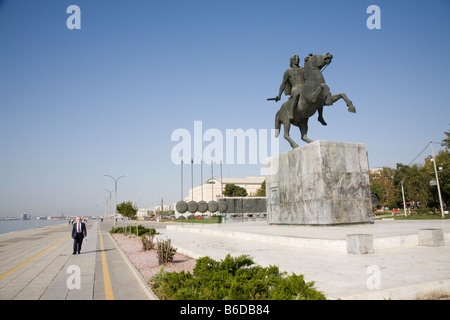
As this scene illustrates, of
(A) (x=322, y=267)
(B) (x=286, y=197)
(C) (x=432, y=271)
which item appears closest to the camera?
(C) (x=432, y=271)

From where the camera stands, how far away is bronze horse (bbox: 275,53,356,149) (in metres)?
14.0

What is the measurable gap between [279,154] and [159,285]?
477 inches

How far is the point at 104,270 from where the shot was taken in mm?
9680

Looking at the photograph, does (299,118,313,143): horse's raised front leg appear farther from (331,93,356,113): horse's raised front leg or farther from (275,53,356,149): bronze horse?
(331,93,356,113): horse's raised front leg

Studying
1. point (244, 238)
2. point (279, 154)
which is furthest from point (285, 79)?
point (244, 238)

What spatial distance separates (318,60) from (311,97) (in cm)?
193

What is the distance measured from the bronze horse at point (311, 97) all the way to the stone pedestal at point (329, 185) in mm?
1940

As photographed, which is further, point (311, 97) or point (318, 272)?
point (311, 97)

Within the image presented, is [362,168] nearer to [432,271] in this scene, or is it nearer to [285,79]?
[285,79]

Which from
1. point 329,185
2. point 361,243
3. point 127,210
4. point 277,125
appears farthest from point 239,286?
point 127,210

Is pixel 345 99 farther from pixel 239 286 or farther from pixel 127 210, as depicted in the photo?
pixel 127 210

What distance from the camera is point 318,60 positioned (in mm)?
14656

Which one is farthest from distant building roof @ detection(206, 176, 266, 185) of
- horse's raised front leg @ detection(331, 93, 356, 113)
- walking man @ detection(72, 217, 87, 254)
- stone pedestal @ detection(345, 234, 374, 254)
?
stone pedestal @ detection(345, 234, 374, 254)

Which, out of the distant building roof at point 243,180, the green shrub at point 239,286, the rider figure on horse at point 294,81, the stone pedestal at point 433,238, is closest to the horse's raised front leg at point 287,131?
the rider figure on horse at point 294,81
